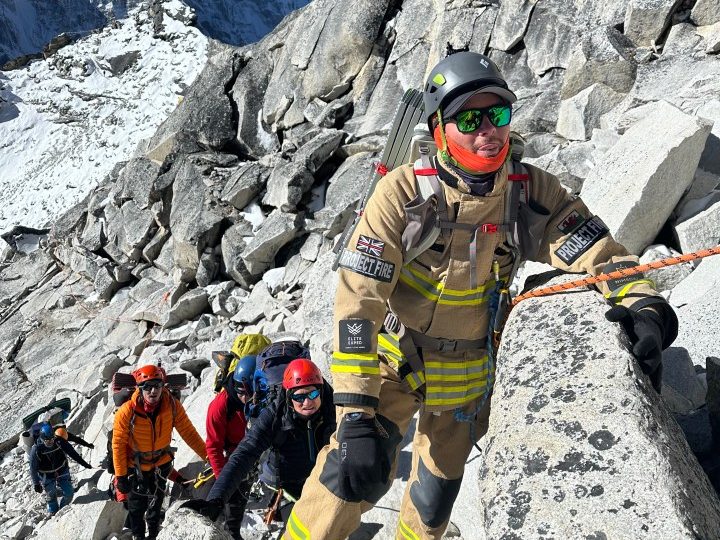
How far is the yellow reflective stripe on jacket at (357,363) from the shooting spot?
296cm

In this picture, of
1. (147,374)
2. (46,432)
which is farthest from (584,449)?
(46,432)

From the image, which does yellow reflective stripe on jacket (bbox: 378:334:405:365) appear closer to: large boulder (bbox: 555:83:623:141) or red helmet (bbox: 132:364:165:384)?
red helmet (bbox: 132:364:165:384)

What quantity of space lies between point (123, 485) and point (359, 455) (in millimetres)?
5253

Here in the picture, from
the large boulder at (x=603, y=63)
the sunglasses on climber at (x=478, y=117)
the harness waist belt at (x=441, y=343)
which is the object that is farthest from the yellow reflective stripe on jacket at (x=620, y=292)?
the large boulder at (x=603, y=63)

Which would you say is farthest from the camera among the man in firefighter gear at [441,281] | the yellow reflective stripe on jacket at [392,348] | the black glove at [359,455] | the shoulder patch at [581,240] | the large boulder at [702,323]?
the large boulder at [702,323]

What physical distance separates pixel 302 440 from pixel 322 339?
318cm

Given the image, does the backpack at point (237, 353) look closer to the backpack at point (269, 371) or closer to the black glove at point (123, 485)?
the backpack at point (269, 371)

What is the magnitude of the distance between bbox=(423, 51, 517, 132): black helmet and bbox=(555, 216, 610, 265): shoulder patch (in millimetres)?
851

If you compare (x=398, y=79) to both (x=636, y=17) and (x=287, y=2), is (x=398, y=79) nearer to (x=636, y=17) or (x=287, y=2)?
(x=636, y=17)

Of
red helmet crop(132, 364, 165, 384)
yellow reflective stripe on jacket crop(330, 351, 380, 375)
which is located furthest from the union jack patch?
red helmet crop(132, 364, 165, 384)

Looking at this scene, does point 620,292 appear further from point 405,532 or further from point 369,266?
point 405,532

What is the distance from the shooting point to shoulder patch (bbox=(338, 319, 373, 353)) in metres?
2.98

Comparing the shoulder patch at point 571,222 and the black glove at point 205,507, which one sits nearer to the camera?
the shoulder patch at point 571,222

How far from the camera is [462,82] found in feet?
10.1
